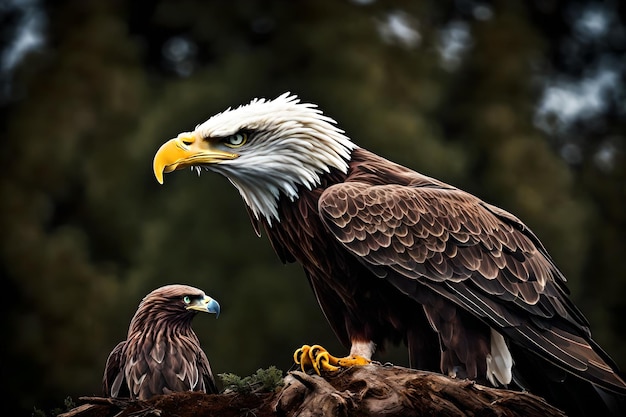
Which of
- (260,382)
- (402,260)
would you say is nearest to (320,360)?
(260,382)

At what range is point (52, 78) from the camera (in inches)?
668

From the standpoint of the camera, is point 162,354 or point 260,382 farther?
point 162,354

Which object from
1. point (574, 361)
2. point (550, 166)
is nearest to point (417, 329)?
point (574, 361)

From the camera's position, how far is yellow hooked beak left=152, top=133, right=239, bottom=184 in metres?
6.01

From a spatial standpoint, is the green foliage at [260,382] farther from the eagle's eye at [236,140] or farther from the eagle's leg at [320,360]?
the eagle's eye at [236,140]

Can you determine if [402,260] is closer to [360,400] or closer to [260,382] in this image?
[360,400]

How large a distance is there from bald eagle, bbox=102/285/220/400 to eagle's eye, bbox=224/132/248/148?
148 centimetres

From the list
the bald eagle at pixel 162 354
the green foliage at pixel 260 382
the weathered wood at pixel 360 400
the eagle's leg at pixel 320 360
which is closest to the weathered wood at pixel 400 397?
the weathered wood at pixel 360 400

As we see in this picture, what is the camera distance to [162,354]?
6.76 meters

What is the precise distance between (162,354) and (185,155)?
145 centimetres

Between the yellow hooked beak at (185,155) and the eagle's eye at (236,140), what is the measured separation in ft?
0.20

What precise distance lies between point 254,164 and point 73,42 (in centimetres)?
1206

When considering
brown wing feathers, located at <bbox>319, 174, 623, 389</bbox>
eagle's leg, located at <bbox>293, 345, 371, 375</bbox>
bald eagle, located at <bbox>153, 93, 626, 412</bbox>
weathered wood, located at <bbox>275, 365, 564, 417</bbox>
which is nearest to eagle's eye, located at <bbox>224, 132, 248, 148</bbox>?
bald eagle, located at <bbox>153, 93, 626, 412</bbox>

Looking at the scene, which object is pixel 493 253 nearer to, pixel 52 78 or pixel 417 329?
pixel 417 329
